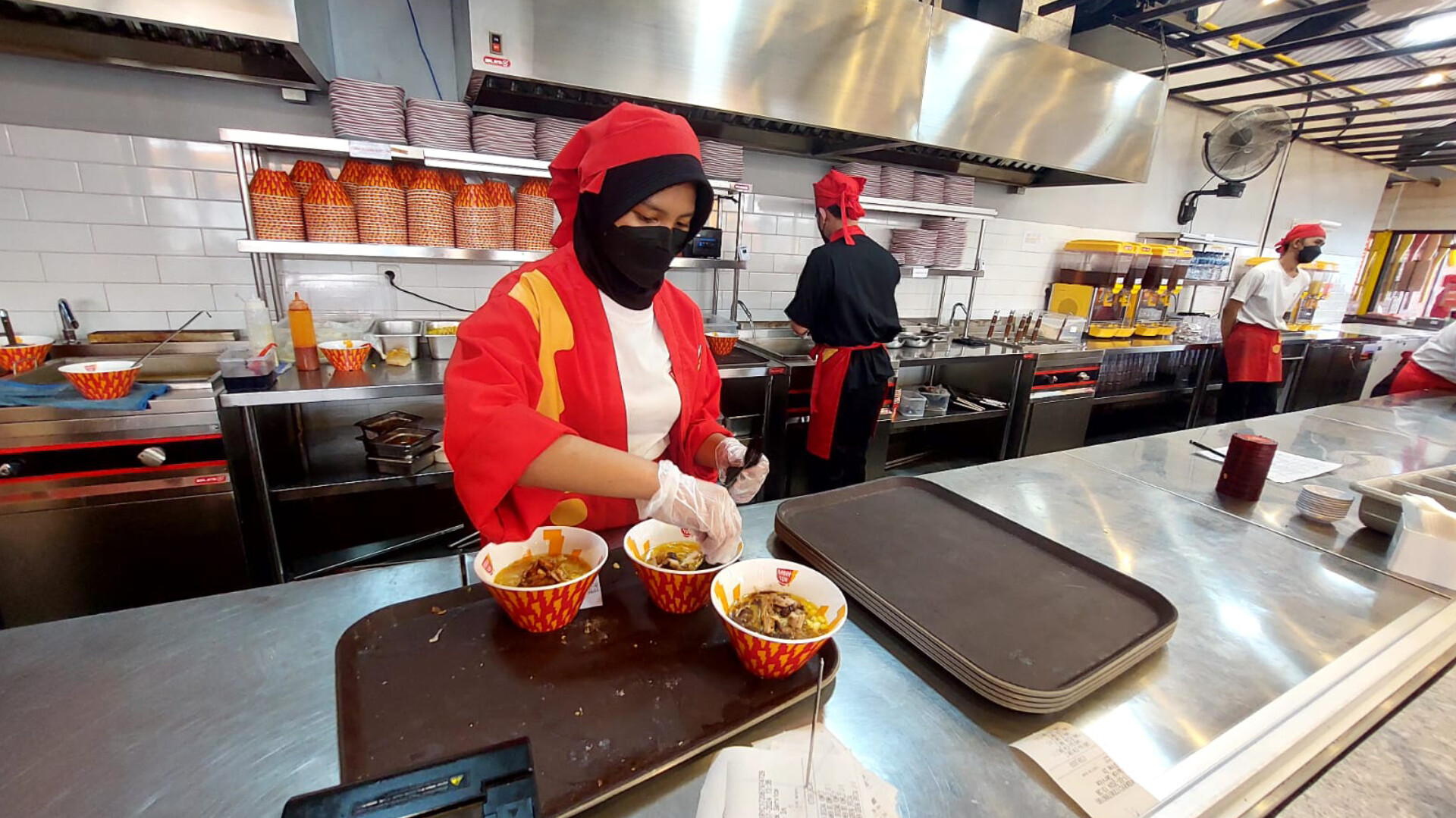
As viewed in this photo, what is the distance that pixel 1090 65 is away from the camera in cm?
366

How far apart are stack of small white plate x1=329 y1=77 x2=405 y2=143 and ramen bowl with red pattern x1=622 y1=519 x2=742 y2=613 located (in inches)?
89.0

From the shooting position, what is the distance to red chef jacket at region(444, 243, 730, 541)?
3.04 ft

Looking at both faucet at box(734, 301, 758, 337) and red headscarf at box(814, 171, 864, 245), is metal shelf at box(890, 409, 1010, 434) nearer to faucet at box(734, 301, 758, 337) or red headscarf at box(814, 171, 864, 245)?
faucet at box(734, 301, 758, 337)

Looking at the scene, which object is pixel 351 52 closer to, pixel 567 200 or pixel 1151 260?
pixel 567 200

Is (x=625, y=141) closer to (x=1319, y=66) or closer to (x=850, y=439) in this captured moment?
(x=850, y=439)

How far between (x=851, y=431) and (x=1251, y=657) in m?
2.27

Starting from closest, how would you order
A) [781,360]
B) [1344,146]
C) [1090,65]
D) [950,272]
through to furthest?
[781,360] → [1090,65] → [950,272] → [1344,146]

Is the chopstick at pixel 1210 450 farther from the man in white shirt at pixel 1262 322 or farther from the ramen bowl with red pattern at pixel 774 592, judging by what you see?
the man in white shirt at pixel 1262 322

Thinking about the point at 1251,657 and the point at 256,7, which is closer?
the point at 1251,657

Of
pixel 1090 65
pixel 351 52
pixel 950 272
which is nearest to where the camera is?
pixel 351 52

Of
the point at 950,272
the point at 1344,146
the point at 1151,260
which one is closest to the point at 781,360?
the point at 950,272

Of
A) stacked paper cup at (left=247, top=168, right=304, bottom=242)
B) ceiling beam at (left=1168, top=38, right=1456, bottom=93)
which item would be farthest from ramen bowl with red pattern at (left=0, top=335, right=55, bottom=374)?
ceiling beam at (left=1168, top=38, right=1456, bottom=93)

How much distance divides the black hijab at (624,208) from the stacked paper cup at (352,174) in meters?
1.76

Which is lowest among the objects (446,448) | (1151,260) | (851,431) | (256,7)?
(851,431)
